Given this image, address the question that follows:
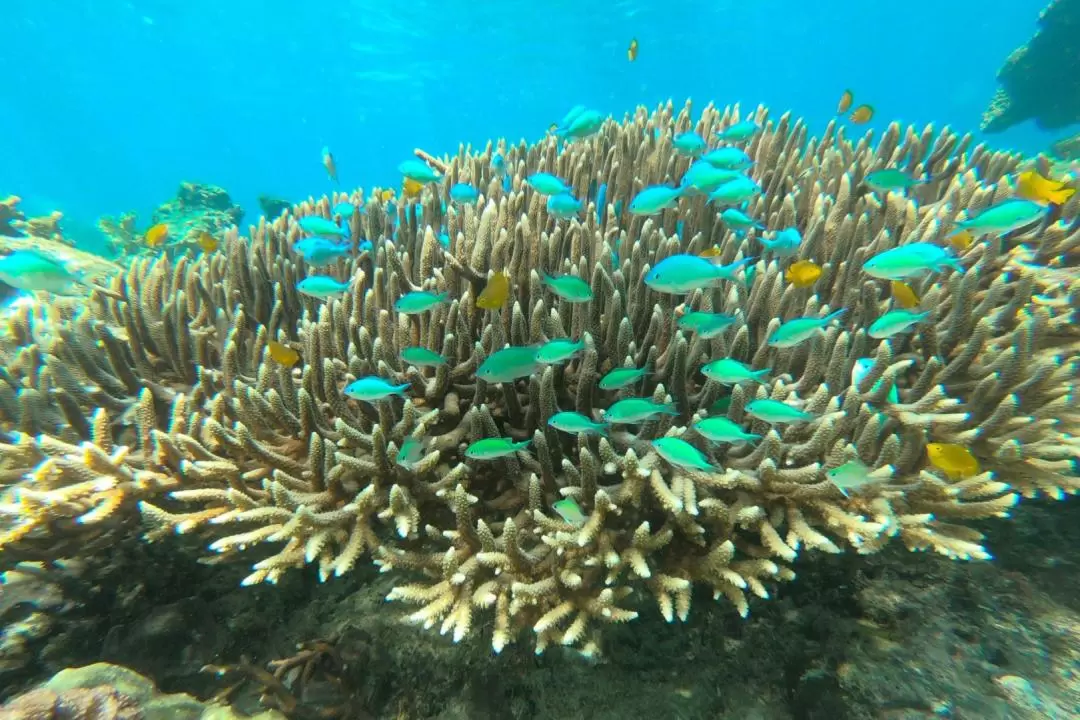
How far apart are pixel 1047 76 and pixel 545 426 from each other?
26076 mm

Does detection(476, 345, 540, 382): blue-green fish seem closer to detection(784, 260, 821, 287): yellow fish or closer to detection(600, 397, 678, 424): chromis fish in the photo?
detection(600, 397, 678, 424): chromis fish

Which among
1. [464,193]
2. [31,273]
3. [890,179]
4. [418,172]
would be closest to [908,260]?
[890,179]

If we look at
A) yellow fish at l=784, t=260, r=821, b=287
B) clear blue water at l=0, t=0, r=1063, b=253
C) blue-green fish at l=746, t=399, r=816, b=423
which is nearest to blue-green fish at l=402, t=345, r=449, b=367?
blue-green fish at l=746, t=399, r=816, b=423

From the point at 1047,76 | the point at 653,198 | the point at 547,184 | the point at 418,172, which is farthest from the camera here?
the point at 1047,76

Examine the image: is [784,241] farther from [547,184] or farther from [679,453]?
[679,453]

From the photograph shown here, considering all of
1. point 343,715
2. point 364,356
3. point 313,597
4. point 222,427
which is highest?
point 364,356

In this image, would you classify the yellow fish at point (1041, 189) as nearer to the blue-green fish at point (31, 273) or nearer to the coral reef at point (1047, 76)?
the blue-green fish at point (31, 273)

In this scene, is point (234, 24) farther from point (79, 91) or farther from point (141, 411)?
point (141, 411)

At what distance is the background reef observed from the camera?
7.75 ft

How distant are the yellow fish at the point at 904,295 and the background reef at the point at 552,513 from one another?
14cm

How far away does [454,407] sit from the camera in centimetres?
295

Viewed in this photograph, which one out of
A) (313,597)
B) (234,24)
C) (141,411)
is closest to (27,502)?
(141,411)

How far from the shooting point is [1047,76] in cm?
1772

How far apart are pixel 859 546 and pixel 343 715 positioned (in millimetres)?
2665
